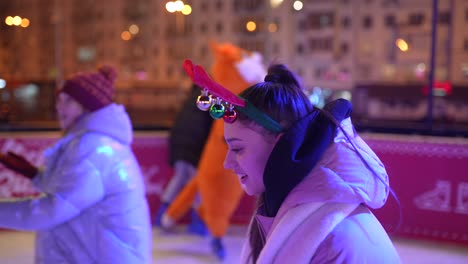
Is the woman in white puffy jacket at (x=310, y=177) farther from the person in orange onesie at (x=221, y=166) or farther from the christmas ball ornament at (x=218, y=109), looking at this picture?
the person in orange onesie at (x=221, y=166)

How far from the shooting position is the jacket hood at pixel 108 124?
1.95 metres

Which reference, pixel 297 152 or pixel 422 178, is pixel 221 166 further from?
pixel 297 152

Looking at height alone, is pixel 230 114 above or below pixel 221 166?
above

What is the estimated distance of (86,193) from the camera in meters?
1.75

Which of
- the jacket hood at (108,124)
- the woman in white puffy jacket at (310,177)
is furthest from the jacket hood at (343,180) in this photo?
the jacket hood at (108,124)

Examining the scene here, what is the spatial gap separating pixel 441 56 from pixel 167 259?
50.0 ft

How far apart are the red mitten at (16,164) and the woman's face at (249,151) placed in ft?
4.06

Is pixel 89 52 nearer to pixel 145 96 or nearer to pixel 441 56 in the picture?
pixel 145 96

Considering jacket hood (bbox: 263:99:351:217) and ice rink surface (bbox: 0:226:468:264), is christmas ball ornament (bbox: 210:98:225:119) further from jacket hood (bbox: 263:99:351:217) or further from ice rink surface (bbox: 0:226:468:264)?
ice rink surface (bbox: 0:226:468:264)

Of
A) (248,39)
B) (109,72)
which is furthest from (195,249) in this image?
(248,39)

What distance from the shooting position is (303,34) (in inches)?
997

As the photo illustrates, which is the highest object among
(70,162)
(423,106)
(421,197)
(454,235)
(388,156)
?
(70,162)

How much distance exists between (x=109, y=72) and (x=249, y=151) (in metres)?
1.35

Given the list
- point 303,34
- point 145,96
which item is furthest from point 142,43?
point 303,34
